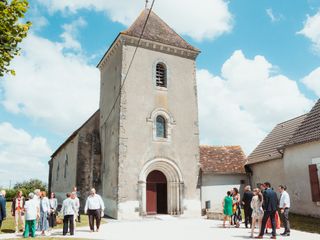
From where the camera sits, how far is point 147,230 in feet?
40.5

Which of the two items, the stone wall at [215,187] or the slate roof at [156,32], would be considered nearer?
the slate roof at [156,32]

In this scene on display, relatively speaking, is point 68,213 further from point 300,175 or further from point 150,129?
point 300,175

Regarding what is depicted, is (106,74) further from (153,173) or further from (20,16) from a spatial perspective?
(20,16)

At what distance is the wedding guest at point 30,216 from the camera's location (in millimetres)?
10835

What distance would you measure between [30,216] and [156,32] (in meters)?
14.2

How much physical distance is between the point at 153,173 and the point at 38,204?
28.3ft

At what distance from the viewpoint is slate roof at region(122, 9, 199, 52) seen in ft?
65.2

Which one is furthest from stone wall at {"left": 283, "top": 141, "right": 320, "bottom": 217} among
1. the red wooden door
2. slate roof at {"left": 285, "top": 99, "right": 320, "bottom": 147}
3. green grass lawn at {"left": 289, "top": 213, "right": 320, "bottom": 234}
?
the red wooden door

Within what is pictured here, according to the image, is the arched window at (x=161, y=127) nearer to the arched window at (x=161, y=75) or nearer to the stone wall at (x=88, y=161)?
the arched window at (x=161, y=75)

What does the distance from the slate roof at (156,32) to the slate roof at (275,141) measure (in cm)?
825

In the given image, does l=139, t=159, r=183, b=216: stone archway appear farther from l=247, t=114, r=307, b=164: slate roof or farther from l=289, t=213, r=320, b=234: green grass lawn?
l=289, t=213, r=320, b=234: green grass lawn

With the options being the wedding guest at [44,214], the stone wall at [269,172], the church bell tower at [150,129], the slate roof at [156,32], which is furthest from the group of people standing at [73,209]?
the stone wall at [269,172]

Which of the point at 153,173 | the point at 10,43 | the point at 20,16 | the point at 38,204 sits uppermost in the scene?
the point at 20,16

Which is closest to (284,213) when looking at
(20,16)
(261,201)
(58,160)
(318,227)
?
(261,201)
